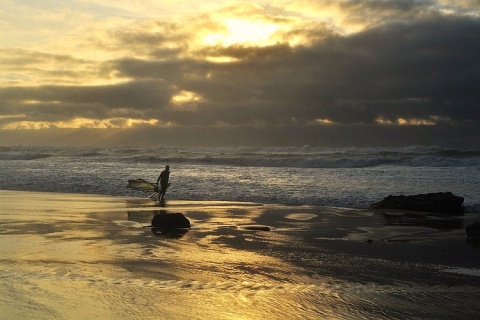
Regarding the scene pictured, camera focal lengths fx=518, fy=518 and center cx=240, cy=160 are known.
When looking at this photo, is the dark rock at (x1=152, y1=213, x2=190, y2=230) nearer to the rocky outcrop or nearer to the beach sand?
the rocky outcrop

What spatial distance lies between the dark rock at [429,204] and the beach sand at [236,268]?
7.73 feet

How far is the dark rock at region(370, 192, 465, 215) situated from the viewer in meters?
20.1

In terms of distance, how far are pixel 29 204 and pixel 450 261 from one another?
16.1 m

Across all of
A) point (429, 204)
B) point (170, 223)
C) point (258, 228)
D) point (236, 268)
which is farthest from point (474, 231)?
point (170, 223)

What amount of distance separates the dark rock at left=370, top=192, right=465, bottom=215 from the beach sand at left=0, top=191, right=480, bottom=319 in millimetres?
2357

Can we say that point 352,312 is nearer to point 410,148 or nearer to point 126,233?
point 126,233

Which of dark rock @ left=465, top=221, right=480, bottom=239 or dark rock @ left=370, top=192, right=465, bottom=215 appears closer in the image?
dark rock @ left=465, top=221, right=480, bottom=239

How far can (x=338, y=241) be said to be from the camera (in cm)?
1331

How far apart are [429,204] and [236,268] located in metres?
13.0

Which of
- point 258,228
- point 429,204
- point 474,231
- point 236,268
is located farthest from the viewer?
point 429,204

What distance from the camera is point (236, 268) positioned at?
987 centimetres

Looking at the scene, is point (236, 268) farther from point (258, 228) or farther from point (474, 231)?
point (474, 231)

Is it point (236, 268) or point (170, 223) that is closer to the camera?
point (236, 268)

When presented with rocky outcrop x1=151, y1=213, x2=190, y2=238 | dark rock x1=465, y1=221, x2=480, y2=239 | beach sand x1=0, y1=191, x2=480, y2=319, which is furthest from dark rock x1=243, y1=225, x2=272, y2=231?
dark rock x1=465, y1=221, x2=480, y2=239
